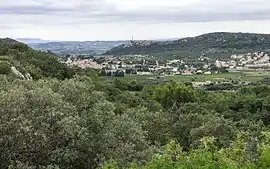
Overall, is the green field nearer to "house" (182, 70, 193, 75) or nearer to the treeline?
"house" (182, 70, 193, 75)

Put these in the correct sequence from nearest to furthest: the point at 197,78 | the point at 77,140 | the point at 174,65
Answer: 1. the point at 77,140
2. the point at 197,78
3. the point at 174,65

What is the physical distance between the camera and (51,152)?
19.7 metres

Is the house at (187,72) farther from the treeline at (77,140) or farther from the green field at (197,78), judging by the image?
the treeline at (77,140)

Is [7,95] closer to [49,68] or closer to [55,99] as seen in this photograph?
[55,99]

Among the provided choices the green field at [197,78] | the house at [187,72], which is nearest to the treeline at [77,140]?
the green field at [197,78]

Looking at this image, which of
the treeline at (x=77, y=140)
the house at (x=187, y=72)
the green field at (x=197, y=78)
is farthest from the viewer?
the house at (x=187, y=72)

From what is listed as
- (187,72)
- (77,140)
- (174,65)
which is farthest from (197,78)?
(77,140)

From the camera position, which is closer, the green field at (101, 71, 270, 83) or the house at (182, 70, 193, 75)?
the green field at (101, 71, 270, 83)

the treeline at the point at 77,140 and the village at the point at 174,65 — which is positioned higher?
the treeline at the point at 77,140

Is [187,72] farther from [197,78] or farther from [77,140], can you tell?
[77,140]

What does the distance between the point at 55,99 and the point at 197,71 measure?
137m

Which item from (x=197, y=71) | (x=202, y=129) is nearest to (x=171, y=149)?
(x=202, y=129)

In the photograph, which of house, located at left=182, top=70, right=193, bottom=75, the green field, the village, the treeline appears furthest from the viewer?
house, located at left=182, top=70, right=193, bottom=75

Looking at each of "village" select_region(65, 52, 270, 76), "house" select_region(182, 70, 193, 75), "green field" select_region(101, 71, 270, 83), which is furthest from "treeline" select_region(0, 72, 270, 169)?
"house" select_region(182, 70, 193, 75)
